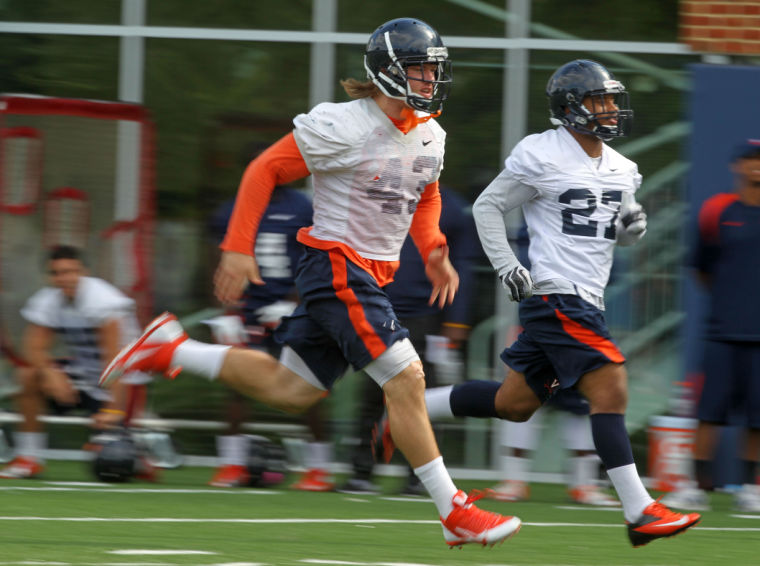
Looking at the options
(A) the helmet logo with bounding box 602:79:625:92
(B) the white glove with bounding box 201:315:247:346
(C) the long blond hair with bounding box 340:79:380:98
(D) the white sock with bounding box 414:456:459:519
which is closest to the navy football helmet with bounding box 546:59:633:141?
(A) the helmet logo with bounding box 602:79:625:92

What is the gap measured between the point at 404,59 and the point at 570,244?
3.21 feet

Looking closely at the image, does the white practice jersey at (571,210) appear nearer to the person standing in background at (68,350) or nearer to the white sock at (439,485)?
the white sock at (439,485)

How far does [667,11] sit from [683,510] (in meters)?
3.12

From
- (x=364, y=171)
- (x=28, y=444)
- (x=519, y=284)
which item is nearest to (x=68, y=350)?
(x=28, y=444)

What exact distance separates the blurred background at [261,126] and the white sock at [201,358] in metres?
2.93

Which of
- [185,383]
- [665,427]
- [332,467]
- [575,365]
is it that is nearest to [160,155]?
[185,383]

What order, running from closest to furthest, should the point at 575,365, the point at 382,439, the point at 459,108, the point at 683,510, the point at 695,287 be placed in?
the point at 575,365
the point at 382,439
the point at 683,510
the point at 695,287
the point at 459,108

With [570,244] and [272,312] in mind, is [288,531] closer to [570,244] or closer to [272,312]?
[570,244]

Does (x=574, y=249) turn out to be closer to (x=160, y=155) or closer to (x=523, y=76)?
(x=523, y=76)

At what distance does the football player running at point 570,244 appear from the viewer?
5203 millimetres

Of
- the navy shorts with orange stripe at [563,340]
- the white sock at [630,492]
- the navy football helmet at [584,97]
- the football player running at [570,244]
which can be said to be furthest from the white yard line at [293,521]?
the navy football helmet at [584,97]

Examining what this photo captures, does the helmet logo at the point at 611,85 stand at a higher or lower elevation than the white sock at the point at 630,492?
higher

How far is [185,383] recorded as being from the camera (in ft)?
28.7

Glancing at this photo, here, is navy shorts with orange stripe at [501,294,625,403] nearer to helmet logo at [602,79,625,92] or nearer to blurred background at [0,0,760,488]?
helmet logo at [602,79,625,92]
